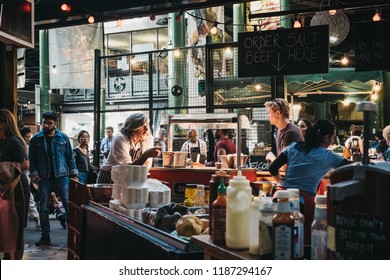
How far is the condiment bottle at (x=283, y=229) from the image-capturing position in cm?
168

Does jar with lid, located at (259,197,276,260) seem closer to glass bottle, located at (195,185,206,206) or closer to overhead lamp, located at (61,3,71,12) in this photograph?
glass bottle, located at (195,185,206,206)

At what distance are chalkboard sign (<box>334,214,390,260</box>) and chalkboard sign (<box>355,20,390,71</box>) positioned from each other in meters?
5.37

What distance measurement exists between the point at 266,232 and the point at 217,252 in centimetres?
30

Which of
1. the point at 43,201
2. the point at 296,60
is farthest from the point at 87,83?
the point at 296,60

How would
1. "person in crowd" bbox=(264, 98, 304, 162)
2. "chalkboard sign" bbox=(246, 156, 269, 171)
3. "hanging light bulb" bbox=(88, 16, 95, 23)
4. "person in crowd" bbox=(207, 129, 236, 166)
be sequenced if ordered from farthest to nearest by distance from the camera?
"chalkboard sign" bbox=(246, 156, 269, 171), "person in crowd" bbox=(207, 129, 236, 166), "hanging light bulb" bbox=(88, 16, 95, 23), "person in crowd" bbox=(264, 98, 304, 162)

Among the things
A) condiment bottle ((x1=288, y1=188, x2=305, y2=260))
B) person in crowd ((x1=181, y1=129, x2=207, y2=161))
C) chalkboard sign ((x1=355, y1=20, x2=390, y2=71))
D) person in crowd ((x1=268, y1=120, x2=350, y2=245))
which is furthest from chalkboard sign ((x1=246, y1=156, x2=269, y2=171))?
condiment bottle ((x1=288, y1=188, x2=305, y2=260))

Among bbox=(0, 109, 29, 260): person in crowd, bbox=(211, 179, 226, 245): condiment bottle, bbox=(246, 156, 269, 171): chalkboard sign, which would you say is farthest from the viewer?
bbox=(246, 156, 269, 171): chalkboard sign

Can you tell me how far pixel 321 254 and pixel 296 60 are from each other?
16.5 ft

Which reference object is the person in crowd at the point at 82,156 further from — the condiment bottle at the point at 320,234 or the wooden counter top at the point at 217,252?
the condiment bottle at the point at 320,234

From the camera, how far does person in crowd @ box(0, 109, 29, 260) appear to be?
4.59 m

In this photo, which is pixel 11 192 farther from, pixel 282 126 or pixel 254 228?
pixel 254 228

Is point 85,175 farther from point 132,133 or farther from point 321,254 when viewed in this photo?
point 321,254

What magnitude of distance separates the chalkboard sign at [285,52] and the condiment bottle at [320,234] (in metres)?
4.72

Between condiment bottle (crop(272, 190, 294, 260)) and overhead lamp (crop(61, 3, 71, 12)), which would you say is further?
overhead lamp (crop(61, 3, 71, 12))
